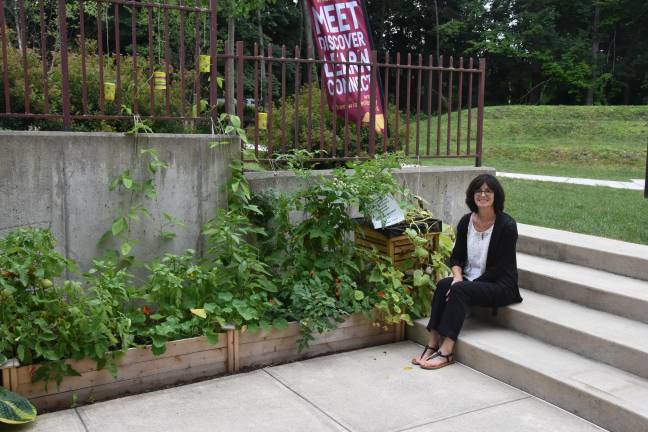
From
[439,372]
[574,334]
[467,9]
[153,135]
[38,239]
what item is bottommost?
[439,372]

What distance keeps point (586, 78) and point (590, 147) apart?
25682mm

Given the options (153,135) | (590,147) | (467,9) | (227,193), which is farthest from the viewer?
(467,9)

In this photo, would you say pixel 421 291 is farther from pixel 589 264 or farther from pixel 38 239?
pixel 38 239

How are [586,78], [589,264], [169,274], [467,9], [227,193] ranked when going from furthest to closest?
1. [467,9]
2. [586,78]
3. [589,264]
4. [227,193]
5. [169,274]

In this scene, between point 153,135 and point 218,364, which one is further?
point 153,135

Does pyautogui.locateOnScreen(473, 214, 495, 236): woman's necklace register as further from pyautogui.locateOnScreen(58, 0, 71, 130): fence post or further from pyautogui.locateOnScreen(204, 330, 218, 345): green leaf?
pyautogui.locateOnScreen(58, 0, 71, 130): fence post

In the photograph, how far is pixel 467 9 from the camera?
45.4 meters

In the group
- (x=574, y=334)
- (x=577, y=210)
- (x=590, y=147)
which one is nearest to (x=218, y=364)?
(x=574, y=334)

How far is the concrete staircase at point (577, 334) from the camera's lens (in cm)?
361

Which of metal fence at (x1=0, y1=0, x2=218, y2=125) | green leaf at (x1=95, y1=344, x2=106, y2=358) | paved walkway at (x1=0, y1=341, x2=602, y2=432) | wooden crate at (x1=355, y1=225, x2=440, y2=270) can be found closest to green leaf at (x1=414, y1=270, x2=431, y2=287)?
wooden crate at (x1=355, y1=225, x2=440, y2=270)

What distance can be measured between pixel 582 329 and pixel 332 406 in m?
1.76

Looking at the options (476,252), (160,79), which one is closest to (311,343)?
(476,252)

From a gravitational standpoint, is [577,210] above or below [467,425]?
above

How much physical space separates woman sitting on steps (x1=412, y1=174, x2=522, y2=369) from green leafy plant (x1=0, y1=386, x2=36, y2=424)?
2.46 meters
